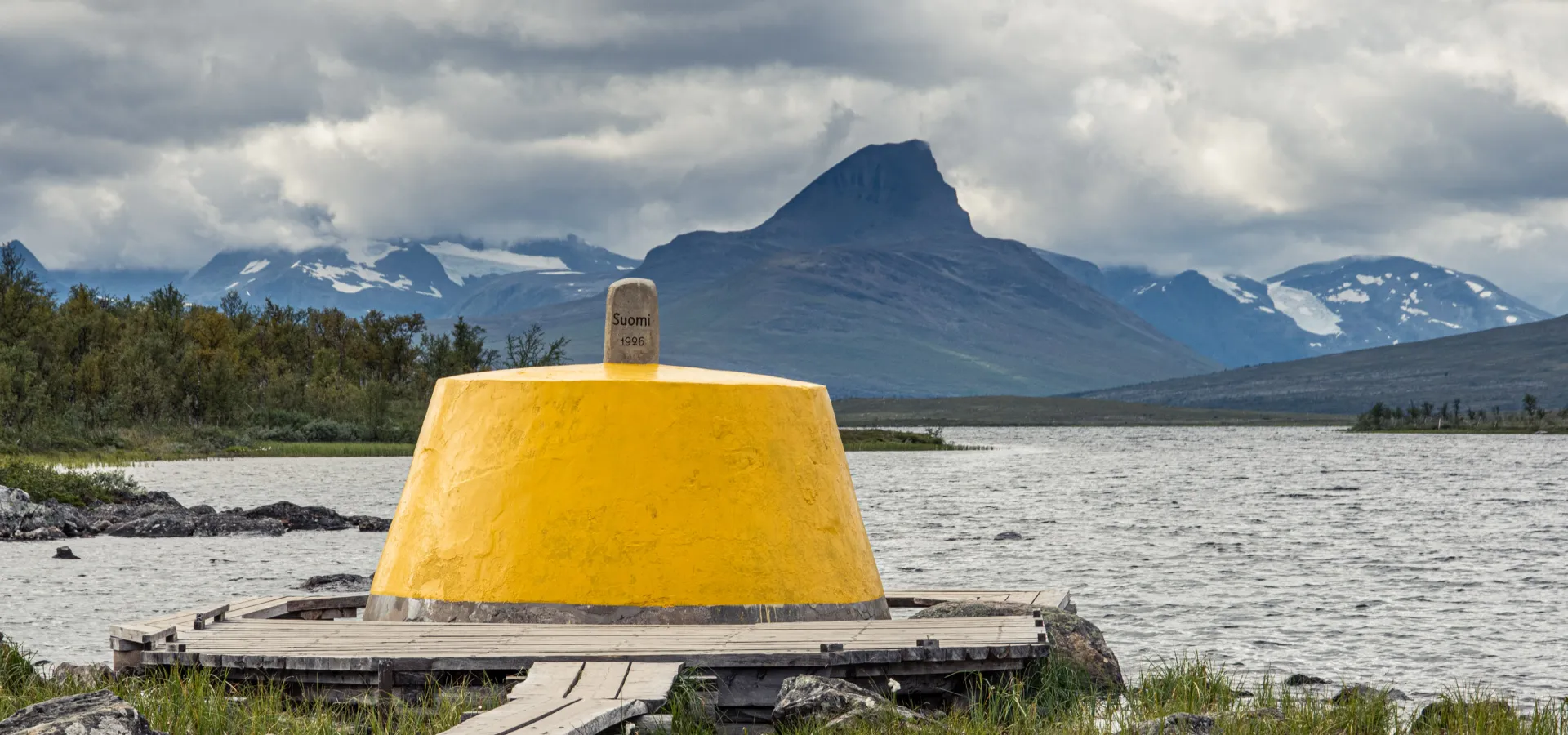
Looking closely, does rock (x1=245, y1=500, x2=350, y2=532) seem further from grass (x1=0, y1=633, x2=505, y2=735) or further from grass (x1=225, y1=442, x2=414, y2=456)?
grass (x1=225, y1=442, x2=414, y2=456)

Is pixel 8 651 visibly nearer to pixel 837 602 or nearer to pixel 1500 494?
pixel 837 602

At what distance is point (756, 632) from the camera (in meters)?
12.8

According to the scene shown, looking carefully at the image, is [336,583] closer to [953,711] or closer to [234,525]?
[234,525]

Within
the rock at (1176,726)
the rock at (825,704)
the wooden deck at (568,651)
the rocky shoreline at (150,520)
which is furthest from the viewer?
→ the rocky shoreline at (150,520)

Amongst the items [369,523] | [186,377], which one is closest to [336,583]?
[369,523]

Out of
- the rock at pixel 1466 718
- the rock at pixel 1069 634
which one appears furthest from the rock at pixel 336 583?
the rock at pixel 1466 718

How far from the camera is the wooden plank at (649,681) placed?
10500 millimetres

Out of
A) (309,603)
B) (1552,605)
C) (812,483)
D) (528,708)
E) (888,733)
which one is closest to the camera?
(528,708)

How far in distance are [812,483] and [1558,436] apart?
187394 mm

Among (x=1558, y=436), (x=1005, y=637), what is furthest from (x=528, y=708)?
(x=1558, y=436)

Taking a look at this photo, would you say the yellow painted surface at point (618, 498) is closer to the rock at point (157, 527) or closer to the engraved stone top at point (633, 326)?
the engraved stone top at point (633, 326)

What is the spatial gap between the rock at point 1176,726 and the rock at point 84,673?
7.96 meters

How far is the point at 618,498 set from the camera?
13.5m

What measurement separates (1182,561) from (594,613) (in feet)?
109
